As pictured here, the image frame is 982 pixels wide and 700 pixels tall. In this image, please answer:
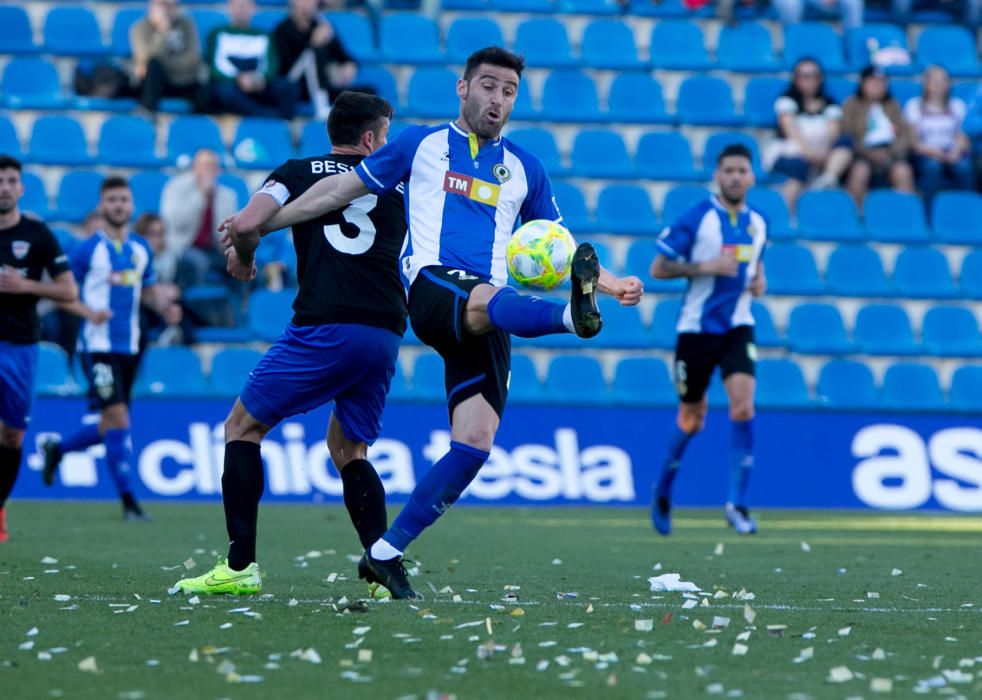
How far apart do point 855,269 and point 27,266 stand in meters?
9.84

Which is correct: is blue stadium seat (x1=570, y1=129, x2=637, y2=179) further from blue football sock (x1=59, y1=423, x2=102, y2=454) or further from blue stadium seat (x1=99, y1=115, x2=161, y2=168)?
blue football sock (x1=59, y1=423, x2=102, y2=454)

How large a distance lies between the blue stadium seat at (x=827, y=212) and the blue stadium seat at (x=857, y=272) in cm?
47

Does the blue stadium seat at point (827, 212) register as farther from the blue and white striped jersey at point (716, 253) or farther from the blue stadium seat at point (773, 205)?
the blue and white striped jersey at point (716, 253)

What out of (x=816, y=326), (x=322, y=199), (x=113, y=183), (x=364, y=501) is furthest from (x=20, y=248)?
(x=816, y=326)

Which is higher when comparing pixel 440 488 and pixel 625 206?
pixel 625 206

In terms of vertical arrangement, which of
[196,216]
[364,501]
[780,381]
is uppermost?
[196,216]

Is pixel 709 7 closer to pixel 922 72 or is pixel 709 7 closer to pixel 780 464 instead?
pixel 922 72

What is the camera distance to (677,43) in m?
19.4

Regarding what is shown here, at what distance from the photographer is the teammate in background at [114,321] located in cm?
1248

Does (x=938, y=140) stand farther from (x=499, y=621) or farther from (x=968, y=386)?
(x=499, y=621)

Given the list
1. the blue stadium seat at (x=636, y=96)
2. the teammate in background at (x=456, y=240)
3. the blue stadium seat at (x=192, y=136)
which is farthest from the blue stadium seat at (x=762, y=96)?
the teammate in background at (x=456, y=240)

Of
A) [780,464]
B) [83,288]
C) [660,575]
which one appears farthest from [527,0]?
[660,575]

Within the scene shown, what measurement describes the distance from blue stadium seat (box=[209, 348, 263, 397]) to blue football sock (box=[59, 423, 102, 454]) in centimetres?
236

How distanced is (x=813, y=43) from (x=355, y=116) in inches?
530
